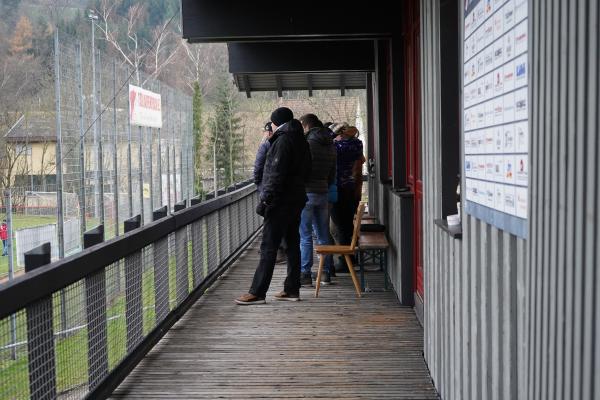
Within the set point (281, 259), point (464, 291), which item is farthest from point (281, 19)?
point (464, 291)

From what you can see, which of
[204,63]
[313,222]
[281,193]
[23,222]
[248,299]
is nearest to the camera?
[281,193]

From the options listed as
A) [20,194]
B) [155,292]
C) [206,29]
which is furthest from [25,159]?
[155,292]

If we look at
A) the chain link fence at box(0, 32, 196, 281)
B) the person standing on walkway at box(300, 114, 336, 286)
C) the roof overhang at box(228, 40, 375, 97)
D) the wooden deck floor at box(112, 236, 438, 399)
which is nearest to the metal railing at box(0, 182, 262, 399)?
the wooden deck floor at box(112, 236, 438, 399)

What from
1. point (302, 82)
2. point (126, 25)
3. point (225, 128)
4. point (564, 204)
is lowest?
point (564, 204)

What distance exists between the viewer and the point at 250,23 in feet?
27.0

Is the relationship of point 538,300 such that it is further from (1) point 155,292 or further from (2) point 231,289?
(2) point 231,289

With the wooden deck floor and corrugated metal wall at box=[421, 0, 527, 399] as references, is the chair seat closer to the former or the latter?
the wooden deck floor

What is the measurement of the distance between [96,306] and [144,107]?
23.5 feet

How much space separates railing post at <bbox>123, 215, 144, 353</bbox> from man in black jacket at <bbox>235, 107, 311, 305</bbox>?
6.41ft

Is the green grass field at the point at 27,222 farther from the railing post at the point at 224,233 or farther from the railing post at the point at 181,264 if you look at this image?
the railing post at the point at 181,264

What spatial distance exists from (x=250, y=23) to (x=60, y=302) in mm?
4715

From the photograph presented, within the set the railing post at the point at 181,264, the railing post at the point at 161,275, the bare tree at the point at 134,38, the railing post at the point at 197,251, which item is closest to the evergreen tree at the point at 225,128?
the bare tree at the point at 134,38

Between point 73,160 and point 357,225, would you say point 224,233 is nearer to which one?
point 73,160

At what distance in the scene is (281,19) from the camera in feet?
26.8
